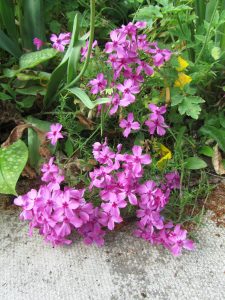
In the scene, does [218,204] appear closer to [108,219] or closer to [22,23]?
[108,219]

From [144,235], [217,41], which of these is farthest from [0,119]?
[217,41]

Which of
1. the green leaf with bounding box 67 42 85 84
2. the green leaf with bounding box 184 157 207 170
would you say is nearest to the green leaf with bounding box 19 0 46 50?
the green leaf with bounding box 67 42 85 84

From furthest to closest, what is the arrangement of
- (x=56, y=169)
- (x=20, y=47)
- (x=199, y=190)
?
1. (x=20, y=47)
2. (x=199, y=190)
3. (x=56, y=169)

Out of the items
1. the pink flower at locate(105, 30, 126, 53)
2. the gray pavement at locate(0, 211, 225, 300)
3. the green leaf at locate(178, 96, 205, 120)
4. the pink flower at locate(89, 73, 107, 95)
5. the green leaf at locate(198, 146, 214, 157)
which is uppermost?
the pink flower at locate(105, 30, 126, 53)

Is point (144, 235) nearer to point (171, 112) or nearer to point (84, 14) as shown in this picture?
point (171, 112)

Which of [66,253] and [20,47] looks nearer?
[66,253]

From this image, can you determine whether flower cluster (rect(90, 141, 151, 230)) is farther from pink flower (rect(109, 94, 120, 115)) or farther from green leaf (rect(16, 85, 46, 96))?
green leaf (rect(16, 85, 46, 96))

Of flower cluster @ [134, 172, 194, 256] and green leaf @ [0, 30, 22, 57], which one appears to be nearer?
flower cluster @ [134, 172, 194, 256]
